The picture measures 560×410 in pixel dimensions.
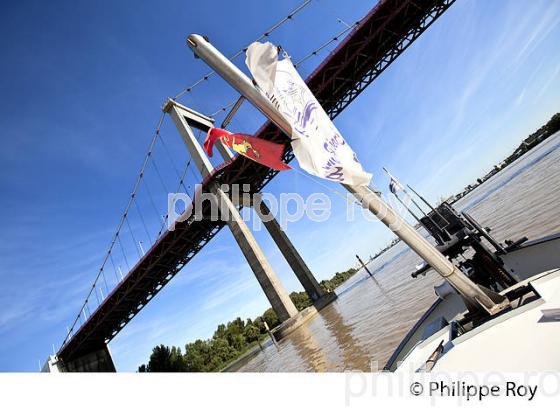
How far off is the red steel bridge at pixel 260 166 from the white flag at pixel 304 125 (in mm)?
23673

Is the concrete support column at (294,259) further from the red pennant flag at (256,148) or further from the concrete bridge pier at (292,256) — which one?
the red pennant flag at (256,148)

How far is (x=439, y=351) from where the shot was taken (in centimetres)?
428

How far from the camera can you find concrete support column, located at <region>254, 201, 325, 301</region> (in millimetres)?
30359

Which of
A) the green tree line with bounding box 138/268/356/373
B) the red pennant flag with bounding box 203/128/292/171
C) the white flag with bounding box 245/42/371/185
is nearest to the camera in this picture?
the white flag with bounding box 245/42/371/185

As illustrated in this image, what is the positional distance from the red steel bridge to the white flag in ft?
77.7

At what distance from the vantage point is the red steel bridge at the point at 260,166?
2453cm

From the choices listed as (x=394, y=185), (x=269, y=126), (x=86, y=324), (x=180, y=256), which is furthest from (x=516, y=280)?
(x=86, y=324)

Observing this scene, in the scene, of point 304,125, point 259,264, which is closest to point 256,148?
point 304,125

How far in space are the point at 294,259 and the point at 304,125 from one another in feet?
92.7

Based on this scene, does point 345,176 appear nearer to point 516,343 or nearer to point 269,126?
point 516,343

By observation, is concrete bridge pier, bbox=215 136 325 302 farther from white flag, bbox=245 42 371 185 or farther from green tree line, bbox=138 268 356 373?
white flag, bbox=245 42 371 185

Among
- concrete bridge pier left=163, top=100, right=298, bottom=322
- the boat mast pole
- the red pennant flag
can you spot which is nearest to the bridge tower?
concrete bridge pier left=163, top=100, right=298, bottom=322

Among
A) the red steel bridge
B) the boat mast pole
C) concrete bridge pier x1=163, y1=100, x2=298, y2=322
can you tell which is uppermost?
the red steel bridge

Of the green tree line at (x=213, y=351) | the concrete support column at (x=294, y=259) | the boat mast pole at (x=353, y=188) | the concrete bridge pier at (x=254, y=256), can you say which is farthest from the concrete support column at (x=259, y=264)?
the boat mast pole at (x=353, y=188)
